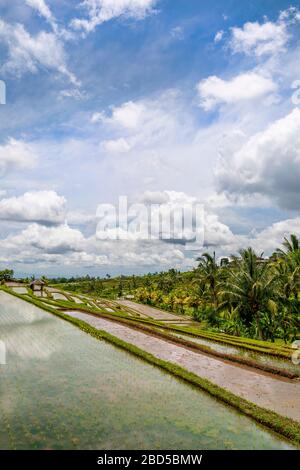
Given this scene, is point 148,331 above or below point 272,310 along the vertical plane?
below

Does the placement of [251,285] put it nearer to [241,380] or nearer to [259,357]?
[259,357]

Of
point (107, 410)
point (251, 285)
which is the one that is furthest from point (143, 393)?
point (251, 285)

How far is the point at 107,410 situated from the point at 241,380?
220 inches

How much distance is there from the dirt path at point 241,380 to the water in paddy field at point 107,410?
1.41 m

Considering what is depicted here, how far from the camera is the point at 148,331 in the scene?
23.3 metres

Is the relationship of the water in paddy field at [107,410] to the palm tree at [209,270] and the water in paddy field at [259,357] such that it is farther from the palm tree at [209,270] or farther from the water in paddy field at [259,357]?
the palm tree at [209,270]

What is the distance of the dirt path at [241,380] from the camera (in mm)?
10180

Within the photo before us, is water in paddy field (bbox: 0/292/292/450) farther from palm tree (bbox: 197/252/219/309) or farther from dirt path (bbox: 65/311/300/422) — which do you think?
palm tree (bbox: 197/252/219/309)

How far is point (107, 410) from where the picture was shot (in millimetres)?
8688

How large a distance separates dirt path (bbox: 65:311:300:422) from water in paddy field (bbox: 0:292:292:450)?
141 cm
